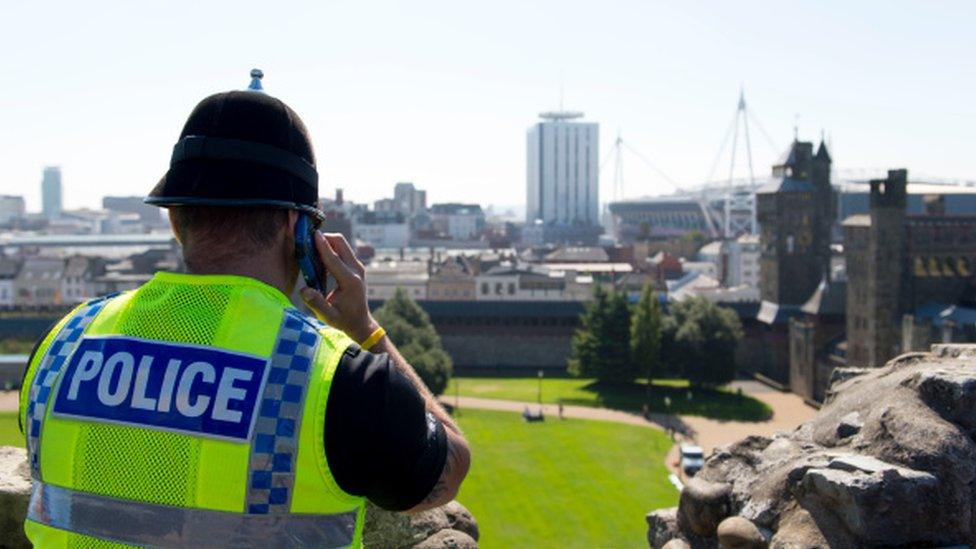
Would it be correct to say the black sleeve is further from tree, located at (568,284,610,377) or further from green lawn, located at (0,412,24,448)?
tree, located at (568,284,610,377)

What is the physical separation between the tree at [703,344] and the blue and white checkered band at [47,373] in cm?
5248

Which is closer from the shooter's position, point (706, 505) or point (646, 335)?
point (706, 505)

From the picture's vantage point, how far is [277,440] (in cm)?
297

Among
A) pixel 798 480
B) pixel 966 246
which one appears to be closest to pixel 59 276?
pixel 966 246

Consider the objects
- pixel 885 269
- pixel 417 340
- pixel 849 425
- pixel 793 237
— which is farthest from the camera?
pixel 793 237

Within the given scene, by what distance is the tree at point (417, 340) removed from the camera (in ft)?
158

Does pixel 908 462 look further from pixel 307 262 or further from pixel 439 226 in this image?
pixel 439 226

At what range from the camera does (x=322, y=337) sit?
3.11 m

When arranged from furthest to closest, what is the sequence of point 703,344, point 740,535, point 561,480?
point 703,344 → point 561,480 → point 740,535

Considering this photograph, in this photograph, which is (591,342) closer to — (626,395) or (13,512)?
(626,395)

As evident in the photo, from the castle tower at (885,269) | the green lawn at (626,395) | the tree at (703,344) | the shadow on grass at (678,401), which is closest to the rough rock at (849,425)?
the shadow on grass at (678,401)

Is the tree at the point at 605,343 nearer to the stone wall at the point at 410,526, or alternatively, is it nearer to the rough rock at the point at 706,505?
the stone wall at the point at 410,526

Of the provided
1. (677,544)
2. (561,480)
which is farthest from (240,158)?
(561,480)

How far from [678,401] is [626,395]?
2726mm
